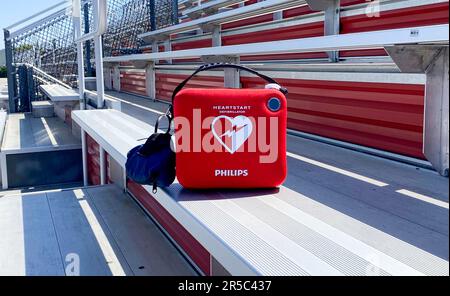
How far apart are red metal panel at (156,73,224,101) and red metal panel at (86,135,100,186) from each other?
3.07 ft

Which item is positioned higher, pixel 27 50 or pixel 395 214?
Answer: pixel 27 50

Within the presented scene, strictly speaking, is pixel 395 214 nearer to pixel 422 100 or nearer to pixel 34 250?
pixel 422 100

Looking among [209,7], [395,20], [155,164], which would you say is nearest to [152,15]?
[209,7]

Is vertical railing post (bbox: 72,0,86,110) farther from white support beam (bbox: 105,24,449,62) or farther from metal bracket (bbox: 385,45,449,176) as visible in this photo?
metal bracket (bbox: 385,45,449,176)

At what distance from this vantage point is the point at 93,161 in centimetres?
370

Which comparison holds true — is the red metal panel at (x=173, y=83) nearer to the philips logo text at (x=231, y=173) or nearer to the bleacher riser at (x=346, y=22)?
the bleacher riser at (x=346, y=22)

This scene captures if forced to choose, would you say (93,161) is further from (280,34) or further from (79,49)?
(280,34)

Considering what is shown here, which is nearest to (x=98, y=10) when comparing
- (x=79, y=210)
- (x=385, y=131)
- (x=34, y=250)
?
(x=79, y=210)

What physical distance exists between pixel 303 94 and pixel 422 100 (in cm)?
82

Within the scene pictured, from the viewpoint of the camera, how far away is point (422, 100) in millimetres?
1729

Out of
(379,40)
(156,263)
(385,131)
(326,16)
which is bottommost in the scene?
(156,263)

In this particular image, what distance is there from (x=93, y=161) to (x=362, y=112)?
7.45ft

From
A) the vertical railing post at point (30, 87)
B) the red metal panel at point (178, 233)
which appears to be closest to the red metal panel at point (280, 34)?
the red metal panel at point (178, 233)

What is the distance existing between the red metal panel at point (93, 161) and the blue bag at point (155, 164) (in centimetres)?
198
